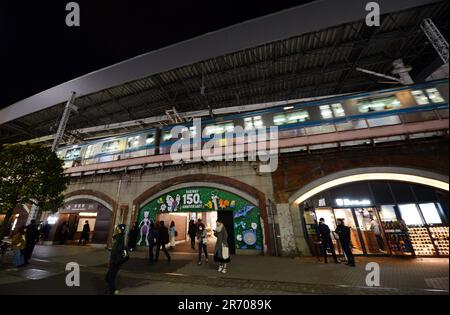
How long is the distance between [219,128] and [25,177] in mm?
9504

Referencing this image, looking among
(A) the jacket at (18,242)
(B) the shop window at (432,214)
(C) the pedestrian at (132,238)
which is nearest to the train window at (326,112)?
(B) the shop window at (432,214)

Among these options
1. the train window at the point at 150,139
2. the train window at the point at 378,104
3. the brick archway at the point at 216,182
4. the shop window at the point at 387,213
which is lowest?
the shop window at the point at 387,213

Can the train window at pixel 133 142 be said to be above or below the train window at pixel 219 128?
above

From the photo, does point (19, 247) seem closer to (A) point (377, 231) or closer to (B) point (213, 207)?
(B) point (213, 207)

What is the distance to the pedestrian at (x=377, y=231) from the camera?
822cm

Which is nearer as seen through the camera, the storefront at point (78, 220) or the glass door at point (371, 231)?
the glass door at point (371, 231)

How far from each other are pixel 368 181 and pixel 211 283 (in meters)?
8.63

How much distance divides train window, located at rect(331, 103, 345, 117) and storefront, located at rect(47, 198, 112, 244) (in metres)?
16.0

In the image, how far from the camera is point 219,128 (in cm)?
1116

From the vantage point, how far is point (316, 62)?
41.2 feet

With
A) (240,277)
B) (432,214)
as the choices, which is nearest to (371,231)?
(240,277)

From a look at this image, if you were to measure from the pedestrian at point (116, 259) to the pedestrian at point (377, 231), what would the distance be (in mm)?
10252

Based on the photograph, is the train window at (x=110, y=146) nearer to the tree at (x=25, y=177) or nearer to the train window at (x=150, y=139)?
the train window at (x=150, y=139)
